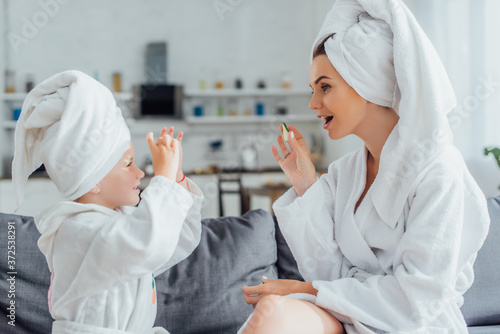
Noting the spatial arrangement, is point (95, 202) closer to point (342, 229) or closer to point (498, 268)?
point (342, 229)

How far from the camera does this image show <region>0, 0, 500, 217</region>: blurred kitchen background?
594cm

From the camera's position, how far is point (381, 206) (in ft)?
3.89

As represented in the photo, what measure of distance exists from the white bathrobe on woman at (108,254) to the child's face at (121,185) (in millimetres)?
35

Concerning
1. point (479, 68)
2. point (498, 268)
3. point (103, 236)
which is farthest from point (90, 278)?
point (479, 68)

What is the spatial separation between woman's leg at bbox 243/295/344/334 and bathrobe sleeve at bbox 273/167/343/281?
0.20 meters

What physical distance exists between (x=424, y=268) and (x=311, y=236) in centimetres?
32

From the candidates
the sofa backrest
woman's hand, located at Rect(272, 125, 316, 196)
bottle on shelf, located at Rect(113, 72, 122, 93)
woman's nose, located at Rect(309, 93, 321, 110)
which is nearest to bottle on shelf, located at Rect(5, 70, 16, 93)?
bottle on shelf, located at Rect(113, 72, 122, 93)

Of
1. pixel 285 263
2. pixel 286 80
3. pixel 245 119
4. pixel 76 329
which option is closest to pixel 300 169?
pixel 285 263

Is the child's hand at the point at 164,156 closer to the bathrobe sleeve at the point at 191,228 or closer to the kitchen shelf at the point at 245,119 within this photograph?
the bathrobe sleeve at the point at 191,228

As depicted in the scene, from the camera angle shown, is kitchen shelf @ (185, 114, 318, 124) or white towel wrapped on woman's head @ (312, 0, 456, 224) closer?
white towel wrapped on woman's head @ (312, 0, 456, 224)

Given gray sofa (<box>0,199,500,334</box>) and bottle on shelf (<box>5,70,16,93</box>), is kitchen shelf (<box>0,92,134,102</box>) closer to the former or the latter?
bottle on shelf (<box>5,70,16,93</box>)

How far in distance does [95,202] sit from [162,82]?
17.5 feet

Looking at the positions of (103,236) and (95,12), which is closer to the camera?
(103,236)

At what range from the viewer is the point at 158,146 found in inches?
43.5
